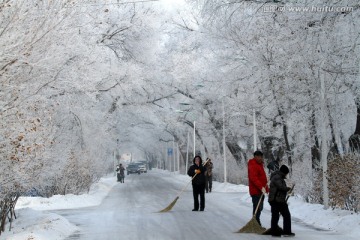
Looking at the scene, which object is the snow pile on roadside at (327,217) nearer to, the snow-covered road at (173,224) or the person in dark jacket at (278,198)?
the snow-covered road at (173,224)

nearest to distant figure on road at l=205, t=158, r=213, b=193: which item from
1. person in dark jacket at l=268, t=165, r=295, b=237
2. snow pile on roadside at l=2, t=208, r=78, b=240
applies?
snow pile on roadside at l=2, t=208, r=78, b=240

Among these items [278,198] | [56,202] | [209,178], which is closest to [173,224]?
[278,198]

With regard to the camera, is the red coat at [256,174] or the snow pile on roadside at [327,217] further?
the red coat at [256,174]

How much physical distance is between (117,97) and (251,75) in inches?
609

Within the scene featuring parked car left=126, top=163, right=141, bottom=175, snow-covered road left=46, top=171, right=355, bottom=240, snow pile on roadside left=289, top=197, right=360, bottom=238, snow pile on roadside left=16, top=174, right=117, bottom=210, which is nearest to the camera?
snow-covered road left=46, top=171, right=355, bottom=240

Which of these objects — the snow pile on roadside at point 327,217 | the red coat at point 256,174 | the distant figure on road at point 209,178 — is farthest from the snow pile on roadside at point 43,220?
the distant figure on road at point 209,178

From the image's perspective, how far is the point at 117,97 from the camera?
39.7 metres

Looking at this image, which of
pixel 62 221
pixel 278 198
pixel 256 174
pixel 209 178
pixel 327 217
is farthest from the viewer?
pixel 209 178

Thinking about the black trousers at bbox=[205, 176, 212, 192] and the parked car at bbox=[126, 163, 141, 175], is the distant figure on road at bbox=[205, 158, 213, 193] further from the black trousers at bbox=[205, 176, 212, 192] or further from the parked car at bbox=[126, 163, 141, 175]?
the parked car at bbox=[126, 163, 141, 175]

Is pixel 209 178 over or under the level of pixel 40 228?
over

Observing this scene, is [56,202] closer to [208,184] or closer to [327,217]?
[208,184]

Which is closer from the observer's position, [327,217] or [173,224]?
[173,224]

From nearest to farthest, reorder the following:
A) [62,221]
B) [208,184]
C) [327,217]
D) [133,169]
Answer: [327,217]
[62,221]
[208,184]
[133,169]

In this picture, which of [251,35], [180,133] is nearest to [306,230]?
[251,35]
